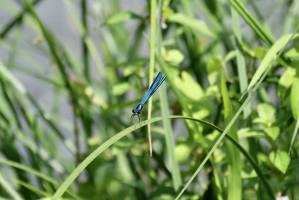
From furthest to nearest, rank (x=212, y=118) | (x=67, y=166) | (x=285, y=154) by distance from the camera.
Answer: (x=67, y=166) → (x=212, y=118) → (x=285, y=154)

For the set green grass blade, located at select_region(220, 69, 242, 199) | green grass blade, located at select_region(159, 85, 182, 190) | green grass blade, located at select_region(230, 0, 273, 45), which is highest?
green grass blade, located at select_region(230, 0, 273, 45)

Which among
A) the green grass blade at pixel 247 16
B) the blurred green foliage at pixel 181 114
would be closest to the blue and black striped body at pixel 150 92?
the blurred green foliage at pixel 181 114

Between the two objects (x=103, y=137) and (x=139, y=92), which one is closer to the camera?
(x=139, y=92)

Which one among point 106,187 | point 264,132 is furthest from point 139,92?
point 264,132

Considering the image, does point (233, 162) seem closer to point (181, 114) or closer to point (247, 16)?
point (247, 16)

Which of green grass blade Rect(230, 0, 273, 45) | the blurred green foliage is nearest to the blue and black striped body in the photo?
the blurred green foliage

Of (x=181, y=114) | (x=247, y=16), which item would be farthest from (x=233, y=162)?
(x=181, y=114)

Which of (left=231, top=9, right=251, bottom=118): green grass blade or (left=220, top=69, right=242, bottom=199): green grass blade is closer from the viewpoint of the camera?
(left=220, top=69, right=242, bottom=199): green grass blade

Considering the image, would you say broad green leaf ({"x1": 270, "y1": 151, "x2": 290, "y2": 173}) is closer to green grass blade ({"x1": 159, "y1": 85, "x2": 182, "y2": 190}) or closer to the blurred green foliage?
the blurred green foliage

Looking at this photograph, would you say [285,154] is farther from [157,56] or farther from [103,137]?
[103,137]

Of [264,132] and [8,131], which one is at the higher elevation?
[8,131]

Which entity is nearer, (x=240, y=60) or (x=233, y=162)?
(x=233, y=162)
